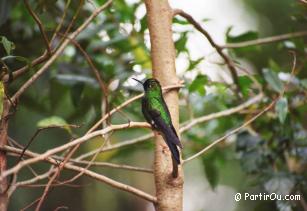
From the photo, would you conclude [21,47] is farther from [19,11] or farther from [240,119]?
[240,119]

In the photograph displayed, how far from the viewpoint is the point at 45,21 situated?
2.63 meters

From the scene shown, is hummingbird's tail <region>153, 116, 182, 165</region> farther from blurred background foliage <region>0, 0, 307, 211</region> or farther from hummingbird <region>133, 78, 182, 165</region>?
blurred background foliage <region>0, 0, 307, 211</region>

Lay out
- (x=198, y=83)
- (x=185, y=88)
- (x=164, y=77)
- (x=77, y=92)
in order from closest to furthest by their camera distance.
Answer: (x=164, y=77) → (x=198, y=83) → (x=77, y=92) → (x=185, y=88)

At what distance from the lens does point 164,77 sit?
5.66 feet

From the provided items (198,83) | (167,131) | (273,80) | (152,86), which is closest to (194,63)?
(198,83)

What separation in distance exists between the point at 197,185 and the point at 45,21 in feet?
10.5

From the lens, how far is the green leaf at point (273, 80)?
2.37 meters

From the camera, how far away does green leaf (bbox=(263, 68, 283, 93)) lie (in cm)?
237

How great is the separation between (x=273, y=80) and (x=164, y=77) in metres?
0.83

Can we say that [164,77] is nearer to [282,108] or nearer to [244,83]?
[282,108]

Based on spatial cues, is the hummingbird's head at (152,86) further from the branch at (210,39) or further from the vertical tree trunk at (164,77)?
the branch at (210,39)

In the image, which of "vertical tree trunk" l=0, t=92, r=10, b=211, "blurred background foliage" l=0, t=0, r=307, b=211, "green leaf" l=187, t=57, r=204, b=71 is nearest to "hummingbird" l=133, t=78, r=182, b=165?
"vertical tree trunk" l=0, t=92, r=10, b=211

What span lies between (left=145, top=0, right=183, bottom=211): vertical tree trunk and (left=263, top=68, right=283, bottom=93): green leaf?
0.75 m

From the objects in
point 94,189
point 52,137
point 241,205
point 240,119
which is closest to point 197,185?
point 241,205
